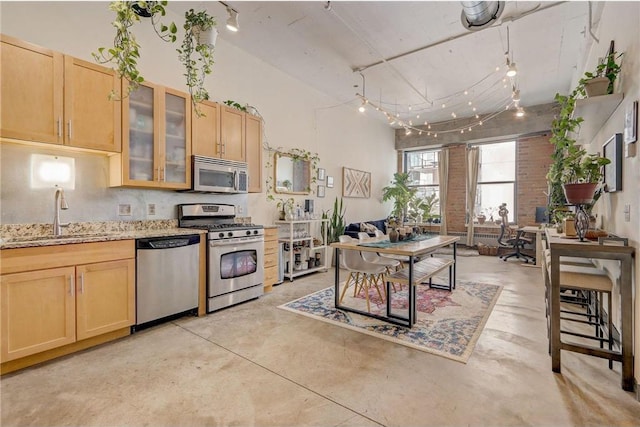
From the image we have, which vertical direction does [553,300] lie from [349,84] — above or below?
below

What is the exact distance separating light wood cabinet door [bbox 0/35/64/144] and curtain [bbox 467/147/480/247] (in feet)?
26.6

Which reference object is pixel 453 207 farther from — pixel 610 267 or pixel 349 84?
pixel 610 267

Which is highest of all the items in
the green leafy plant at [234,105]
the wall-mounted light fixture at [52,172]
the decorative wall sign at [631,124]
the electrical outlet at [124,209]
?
the green leafy plant at [234,105]

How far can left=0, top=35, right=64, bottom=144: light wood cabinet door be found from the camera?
7.37ft

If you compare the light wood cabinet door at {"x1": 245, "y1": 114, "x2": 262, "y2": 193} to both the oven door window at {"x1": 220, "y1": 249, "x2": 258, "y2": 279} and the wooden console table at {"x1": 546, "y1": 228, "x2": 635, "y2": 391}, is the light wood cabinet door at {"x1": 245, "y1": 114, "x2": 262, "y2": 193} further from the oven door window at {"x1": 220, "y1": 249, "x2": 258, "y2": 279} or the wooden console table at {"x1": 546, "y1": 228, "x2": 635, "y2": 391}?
the wooden console table at {"x1": 546, "y1": 228, "x2": 635, "y2": 391}

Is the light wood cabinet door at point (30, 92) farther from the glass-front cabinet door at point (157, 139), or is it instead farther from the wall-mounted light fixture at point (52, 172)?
the glass-front cabinet door at point (157, 139)

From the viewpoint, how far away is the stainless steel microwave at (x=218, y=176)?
138 inches

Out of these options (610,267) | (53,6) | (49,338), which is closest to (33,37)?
(53,6)

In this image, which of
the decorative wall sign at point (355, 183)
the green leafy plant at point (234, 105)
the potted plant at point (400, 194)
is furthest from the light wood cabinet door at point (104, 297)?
the potted plant at point (400, 194)

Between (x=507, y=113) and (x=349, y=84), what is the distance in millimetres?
4203

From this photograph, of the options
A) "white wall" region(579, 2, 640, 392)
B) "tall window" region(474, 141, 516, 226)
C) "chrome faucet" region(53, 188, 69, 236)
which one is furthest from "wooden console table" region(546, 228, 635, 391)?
"tall window" region(474, 141, 516, 226)

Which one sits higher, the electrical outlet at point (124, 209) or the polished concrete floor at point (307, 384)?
the electrical outlet at point (124, 209)

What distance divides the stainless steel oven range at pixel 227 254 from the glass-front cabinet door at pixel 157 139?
517mm

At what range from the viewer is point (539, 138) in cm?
690
